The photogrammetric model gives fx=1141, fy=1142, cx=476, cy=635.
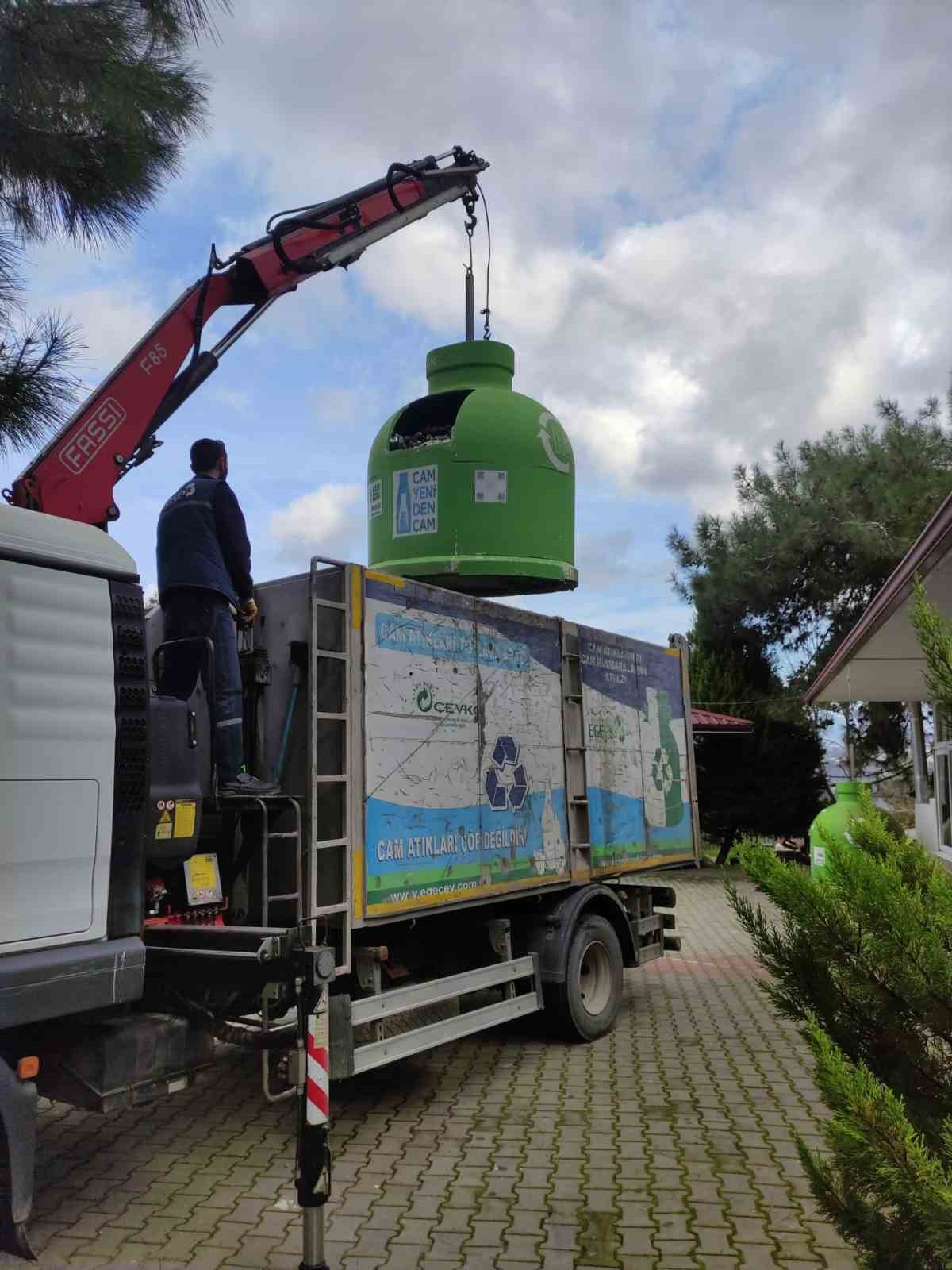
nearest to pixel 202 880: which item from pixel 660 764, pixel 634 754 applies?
pixel 634 754

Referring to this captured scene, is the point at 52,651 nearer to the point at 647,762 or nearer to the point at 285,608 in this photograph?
the point at 285,608

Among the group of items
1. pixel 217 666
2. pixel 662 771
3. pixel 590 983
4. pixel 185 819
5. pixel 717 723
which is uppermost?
pixel 717 723

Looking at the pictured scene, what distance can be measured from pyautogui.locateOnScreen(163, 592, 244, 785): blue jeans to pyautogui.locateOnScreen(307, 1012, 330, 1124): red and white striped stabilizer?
5.13 ft

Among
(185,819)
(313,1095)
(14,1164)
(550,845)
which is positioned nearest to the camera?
(14,1164)

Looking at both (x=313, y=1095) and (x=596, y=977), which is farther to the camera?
(x=596, y=977)

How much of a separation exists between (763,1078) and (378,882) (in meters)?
2.98

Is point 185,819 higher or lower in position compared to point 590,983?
higher

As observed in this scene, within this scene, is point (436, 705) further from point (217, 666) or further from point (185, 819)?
point (185, 819)

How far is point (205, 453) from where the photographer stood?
6160 millimetres

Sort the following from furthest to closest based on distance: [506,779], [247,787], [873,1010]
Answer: [506,779]
[247,787]
[873,1010]

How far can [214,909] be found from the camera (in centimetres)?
519

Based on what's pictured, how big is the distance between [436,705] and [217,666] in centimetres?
140

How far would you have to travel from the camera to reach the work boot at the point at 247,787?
541cm

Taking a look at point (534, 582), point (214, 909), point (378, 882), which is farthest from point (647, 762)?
point (214, 909)
